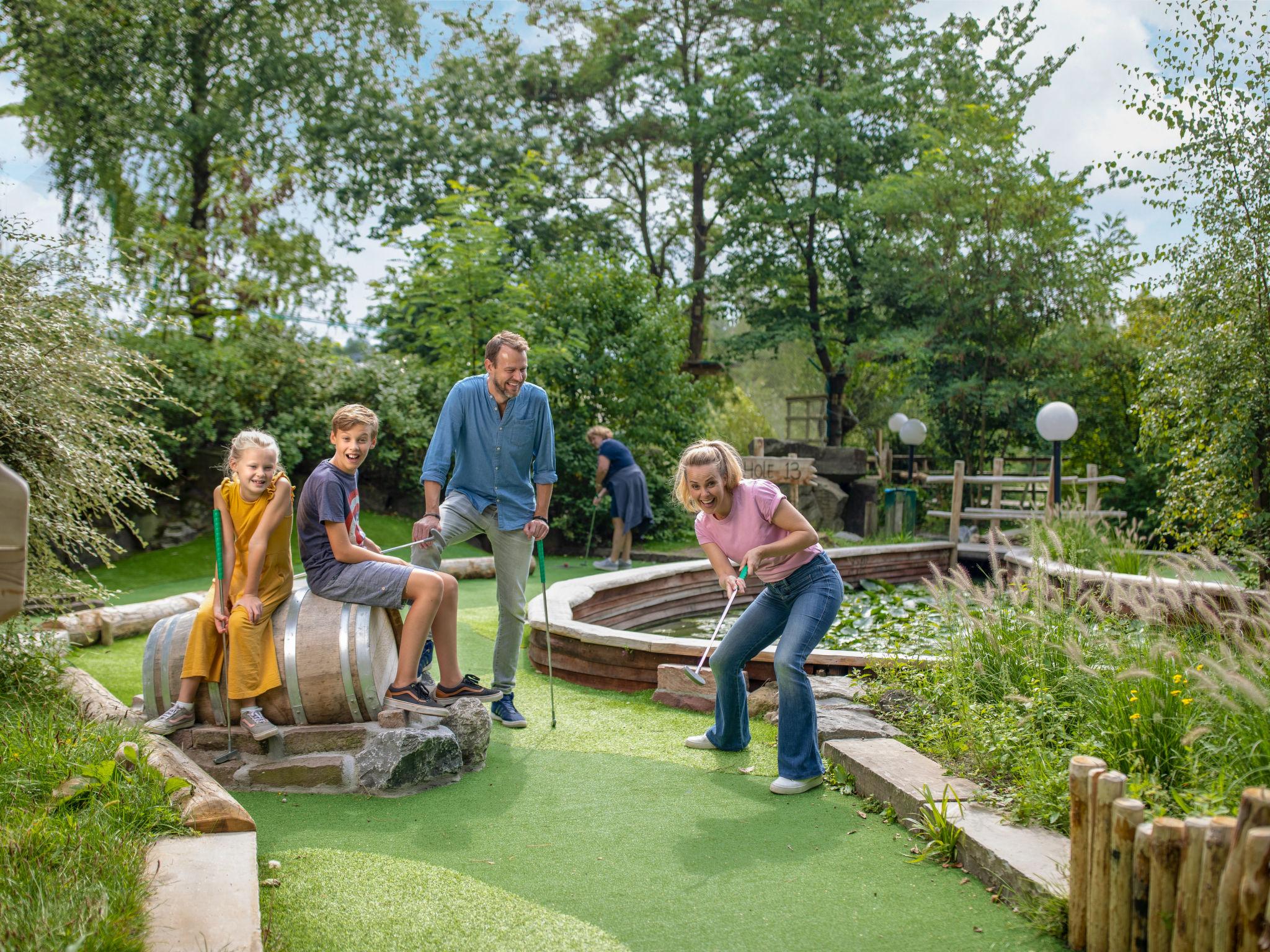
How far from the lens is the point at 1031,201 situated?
1977 centimetres

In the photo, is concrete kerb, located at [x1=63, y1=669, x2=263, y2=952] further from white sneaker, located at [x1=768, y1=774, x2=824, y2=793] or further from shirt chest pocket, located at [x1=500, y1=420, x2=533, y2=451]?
shirt chest pocket, located at [x1=500, y1=420, x2=533, y2=451]

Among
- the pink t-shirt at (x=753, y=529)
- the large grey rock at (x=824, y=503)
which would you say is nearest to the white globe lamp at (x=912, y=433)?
the large grey rock at (x=824, y=503)

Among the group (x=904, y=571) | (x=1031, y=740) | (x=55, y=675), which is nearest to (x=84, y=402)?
(x=55, y=675)

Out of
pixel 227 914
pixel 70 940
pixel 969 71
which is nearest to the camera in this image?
pixel 70 940

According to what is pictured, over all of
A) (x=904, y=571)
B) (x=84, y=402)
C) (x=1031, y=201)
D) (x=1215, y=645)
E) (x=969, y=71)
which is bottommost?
(x=904, y=571)

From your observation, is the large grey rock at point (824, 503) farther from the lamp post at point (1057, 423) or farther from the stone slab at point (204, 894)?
the stone slab at point (204, 894)

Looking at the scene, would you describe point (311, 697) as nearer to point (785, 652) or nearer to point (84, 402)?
point (785, 652)

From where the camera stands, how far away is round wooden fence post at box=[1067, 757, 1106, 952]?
8.63ft

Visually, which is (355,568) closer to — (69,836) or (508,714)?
(508,714)

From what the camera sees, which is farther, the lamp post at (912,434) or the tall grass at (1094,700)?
the lamp post at (912,434)

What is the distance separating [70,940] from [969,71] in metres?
26.1

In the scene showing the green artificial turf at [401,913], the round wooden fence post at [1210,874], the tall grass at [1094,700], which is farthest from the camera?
the tall grass at [1094,700]

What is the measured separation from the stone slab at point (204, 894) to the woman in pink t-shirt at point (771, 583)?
2097mm

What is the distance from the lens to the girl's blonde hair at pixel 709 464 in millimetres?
4215
